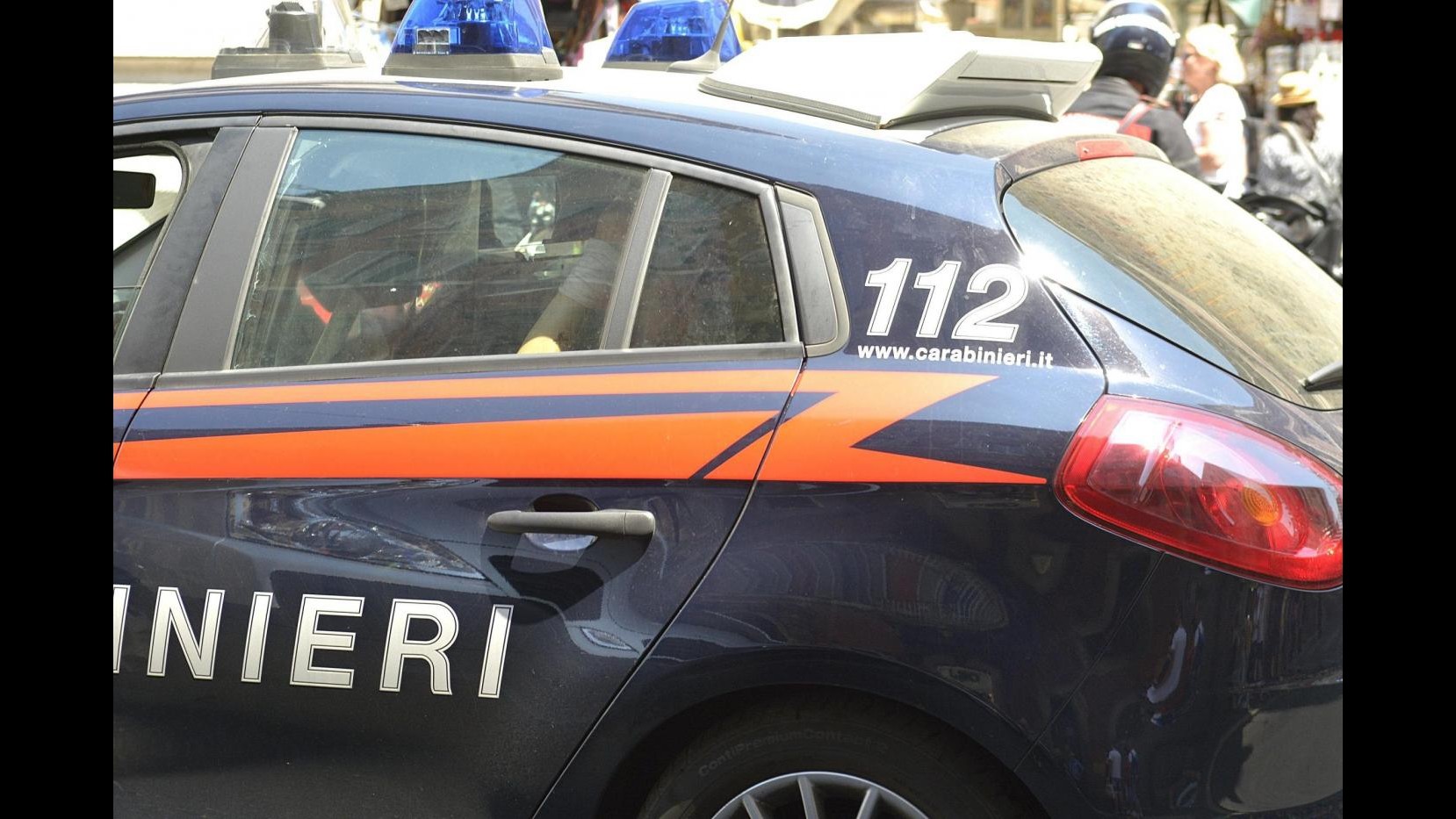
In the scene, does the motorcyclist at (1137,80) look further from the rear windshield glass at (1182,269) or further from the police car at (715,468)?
the police car at (715,468)

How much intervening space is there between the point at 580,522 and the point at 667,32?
1.67 meters

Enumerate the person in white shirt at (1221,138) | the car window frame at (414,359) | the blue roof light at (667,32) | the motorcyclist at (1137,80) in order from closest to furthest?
the car window frame at (414,359) < the blue roof light at (667,32) < the motorcyclist at (1137,80) < the person in white shirt at (1221,138)

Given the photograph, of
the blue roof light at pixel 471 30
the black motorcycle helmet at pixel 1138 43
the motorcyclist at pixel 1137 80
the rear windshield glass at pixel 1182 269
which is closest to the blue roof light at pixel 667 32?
the blue roof light at pixel 471 30

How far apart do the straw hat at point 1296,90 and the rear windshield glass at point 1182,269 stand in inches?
238

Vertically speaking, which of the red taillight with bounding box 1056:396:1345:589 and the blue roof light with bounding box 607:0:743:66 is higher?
the blue roof light with bounding box 607:0:743:66

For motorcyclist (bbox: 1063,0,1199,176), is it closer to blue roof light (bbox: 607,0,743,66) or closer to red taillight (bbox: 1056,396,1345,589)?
blue roof light (bbox: 607,0,743,66)

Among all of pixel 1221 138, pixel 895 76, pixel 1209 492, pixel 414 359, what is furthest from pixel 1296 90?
pixel 414 359

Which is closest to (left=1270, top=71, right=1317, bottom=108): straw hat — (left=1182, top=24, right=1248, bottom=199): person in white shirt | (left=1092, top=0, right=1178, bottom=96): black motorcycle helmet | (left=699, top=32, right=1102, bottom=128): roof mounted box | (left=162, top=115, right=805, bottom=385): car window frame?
(left=1182, top=24, right=1248, bottom=199): person in white shirt

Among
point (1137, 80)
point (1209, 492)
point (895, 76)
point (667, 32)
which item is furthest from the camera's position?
point (1137, 80)

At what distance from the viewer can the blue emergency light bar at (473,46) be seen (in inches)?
101

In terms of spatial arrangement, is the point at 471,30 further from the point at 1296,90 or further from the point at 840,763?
the point at 1296,90

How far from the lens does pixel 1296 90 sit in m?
8.07

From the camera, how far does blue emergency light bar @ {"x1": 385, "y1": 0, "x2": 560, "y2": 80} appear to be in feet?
8.39

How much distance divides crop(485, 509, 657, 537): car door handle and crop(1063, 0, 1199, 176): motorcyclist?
4.20m
